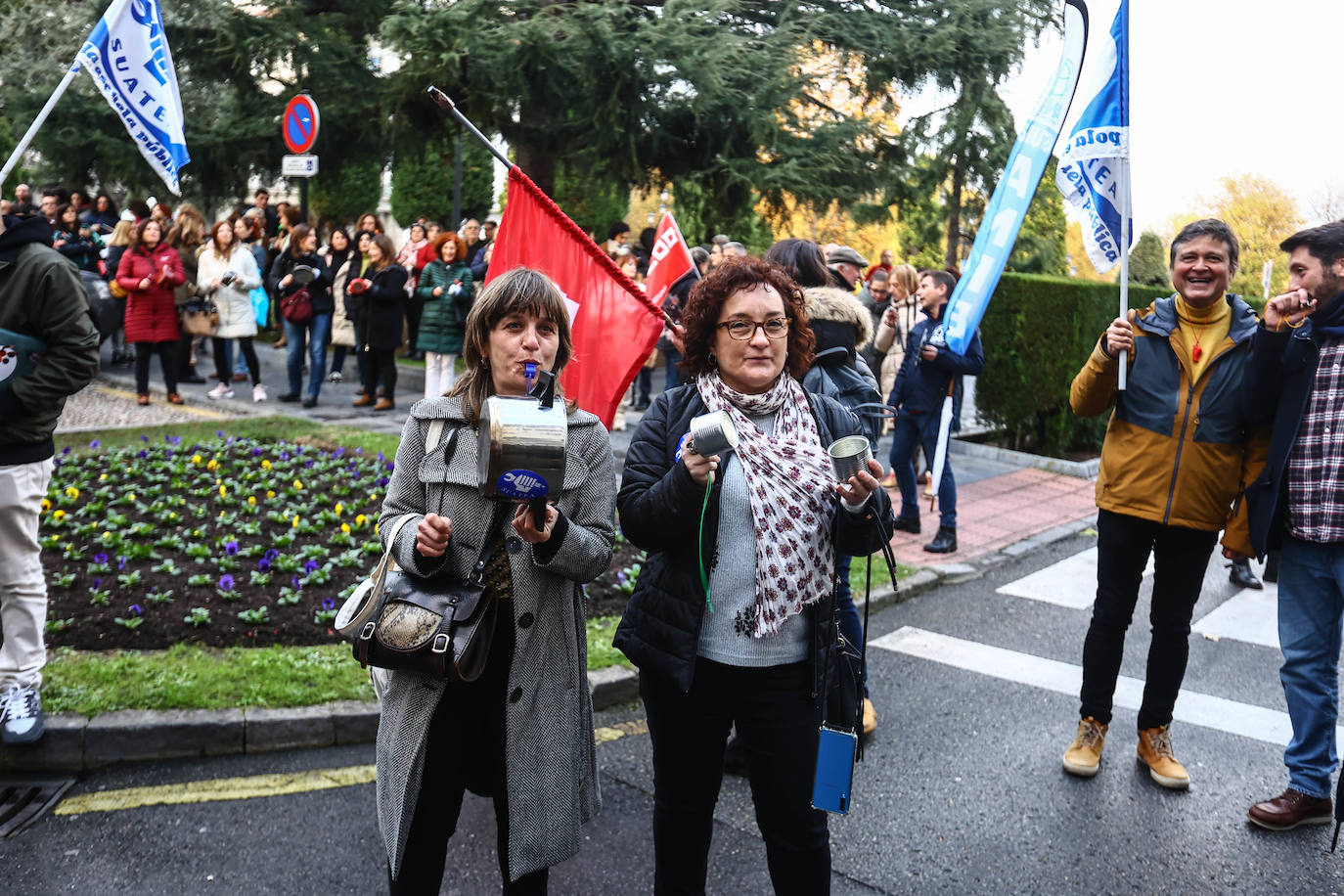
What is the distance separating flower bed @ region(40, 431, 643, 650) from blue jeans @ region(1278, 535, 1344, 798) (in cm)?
321

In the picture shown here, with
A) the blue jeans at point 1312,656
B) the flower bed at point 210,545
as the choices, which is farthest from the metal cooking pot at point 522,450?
the flower bed at point 210,545

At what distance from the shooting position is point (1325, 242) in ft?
12.3

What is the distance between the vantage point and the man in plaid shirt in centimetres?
375

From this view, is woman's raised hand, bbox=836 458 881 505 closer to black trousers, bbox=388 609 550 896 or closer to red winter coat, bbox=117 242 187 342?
black trousers, bbox=388 609 550 896

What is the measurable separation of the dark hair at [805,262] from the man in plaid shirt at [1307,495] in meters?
1.54

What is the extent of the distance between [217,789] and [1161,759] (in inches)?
140

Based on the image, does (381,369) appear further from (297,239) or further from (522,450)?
(522,450)

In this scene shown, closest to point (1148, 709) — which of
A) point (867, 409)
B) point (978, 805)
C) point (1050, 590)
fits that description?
point (978, 805)

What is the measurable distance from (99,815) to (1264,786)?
4.31 m

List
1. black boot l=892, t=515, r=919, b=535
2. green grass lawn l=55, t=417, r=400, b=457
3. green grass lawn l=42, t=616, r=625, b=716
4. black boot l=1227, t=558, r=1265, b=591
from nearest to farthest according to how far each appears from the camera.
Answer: green grass lawn l=42, t=616, r=625, b=716 < black boot l=1227, t=558, r=1265, b=591 < black boot l=892, t=515, r=919, b=535 < green grass lawn l=55, t=417, r=400, b=457

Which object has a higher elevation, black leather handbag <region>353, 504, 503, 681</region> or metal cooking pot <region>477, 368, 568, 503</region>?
metal cooking pot <region>477, 368, 568, 503</region>

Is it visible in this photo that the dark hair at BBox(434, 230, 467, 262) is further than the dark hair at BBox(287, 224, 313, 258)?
No

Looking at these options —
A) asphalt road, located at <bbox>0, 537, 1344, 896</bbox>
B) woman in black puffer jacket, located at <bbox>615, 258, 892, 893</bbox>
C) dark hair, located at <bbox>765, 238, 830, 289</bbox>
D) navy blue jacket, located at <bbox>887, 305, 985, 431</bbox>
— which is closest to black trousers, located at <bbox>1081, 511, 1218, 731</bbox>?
asphalt road, located at <bbox>0, 537, 1344, 896</bbox>

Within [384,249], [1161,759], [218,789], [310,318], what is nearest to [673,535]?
[218,789]
